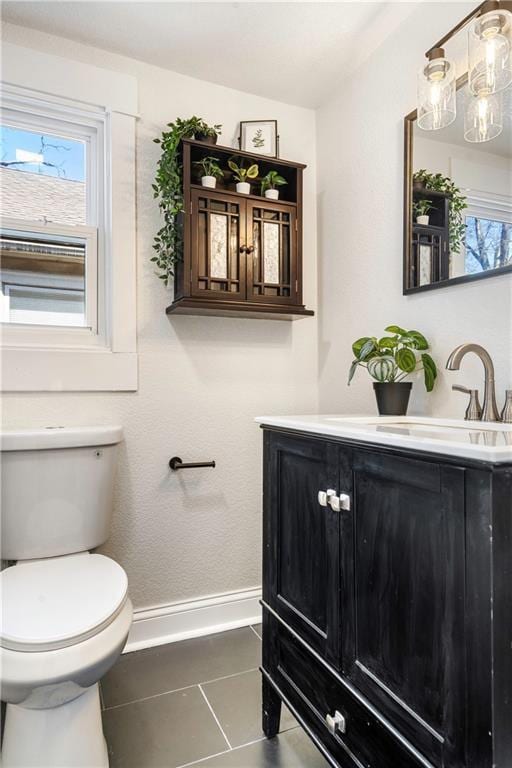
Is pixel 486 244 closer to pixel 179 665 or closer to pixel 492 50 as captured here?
pixel 492 50

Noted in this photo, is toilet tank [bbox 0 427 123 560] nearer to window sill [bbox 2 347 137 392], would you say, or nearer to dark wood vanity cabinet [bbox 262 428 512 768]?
window sill [bbox 2 347 137 392]

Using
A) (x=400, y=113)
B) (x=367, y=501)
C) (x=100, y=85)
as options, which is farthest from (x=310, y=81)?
(x=367, y=501)

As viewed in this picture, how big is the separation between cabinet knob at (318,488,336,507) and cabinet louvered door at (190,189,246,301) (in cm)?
96

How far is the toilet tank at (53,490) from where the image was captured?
1.44m

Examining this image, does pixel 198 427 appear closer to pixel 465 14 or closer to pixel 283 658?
pixel 283 658

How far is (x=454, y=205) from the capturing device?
4.49 ft

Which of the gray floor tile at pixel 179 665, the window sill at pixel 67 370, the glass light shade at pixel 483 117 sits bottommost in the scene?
the gray floor tile at pixel 179 665

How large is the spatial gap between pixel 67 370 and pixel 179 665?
116 centimetres

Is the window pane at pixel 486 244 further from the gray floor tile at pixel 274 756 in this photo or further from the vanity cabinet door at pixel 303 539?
the gray floor tile at pixel 274 756

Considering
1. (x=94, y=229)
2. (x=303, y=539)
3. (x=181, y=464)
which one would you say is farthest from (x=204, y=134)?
(x=303, y=539)

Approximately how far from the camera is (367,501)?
3.04 feet

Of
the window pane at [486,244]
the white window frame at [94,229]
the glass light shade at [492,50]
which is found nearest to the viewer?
the glass light shade at [492,50]

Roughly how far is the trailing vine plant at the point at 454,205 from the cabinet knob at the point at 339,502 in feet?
2.75

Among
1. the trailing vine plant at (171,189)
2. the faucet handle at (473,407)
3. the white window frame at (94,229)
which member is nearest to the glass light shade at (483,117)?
the faucet handle at (473,407)
